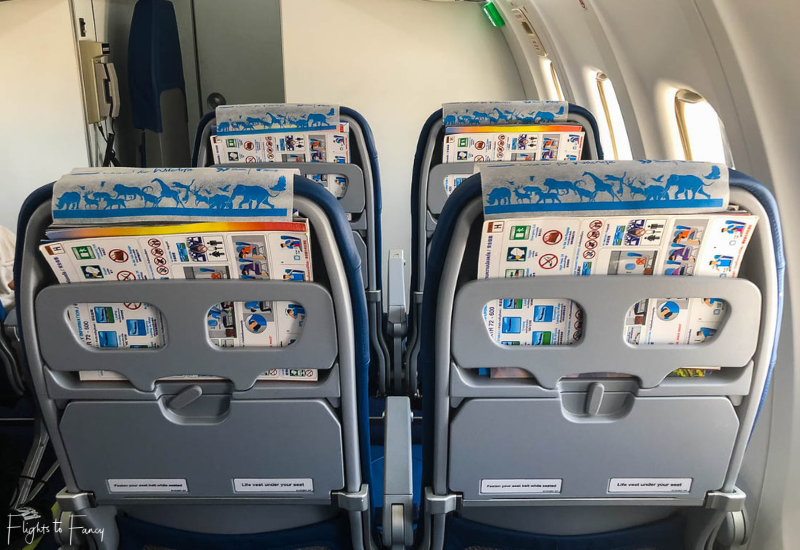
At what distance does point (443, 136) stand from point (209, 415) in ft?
5.67

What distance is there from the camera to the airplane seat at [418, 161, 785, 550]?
104 cm

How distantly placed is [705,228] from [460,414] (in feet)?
1.82

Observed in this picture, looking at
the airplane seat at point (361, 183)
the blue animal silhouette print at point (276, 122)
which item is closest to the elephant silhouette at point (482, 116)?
the airplane seat at point (361, 183)

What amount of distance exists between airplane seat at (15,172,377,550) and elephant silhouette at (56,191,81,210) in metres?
0.04

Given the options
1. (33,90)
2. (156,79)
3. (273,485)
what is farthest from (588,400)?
(156,79)

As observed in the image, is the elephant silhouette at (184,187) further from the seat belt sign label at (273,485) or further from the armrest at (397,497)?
the armrest at (397,497)

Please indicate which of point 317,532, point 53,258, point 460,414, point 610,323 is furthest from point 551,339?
point 53,258

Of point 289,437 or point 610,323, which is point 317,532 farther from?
point 610,323

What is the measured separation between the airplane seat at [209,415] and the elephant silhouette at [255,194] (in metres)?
0.04

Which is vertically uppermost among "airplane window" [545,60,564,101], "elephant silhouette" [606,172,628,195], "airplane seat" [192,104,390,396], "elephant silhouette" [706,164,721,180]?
"airplane window" [545,60,564,101]

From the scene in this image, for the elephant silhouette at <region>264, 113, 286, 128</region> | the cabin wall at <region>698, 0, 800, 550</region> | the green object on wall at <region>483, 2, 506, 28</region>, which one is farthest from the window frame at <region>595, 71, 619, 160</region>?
the elephant silhouette at <region>264, 113, 286, 128</region>

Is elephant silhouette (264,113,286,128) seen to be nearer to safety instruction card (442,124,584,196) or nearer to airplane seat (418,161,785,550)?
safety instruction card (442,124,584,196)

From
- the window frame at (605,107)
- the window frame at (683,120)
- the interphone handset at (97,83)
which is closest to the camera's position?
the window frame at (683,120)

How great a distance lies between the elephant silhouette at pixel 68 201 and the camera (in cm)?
101
